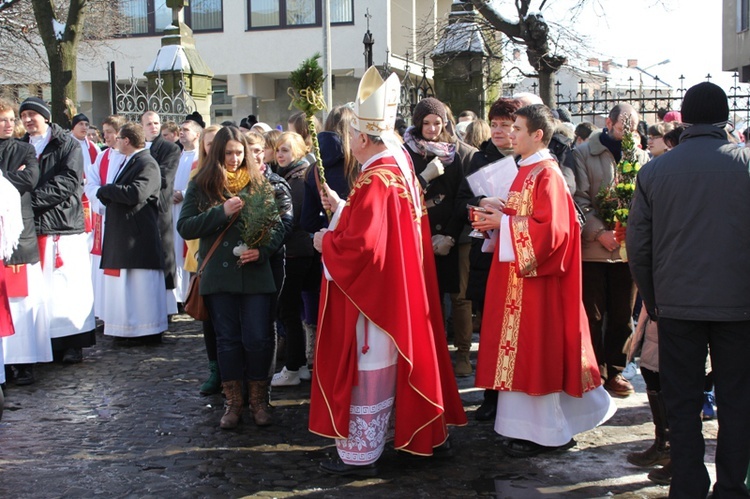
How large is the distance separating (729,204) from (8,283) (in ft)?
19.0

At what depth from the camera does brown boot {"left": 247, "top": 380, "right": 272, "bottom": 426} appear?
5.96 metres

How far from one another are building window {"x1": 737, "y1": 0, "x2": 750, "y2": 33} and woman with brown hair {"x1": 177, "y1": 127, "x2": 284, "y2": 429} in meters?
25.3

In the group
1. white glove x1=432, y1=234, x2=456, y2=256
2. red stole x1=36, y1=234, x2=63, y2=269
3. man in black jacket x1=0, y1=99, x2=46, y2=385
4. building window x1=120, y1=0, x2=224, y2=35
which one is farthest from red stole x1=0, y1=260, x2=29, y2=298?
building window x1=120, y1=0, x2=224, y2=35

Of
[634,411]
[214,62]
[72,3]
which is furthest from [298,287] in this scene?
[214,62]

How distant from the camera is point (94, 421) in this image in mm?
6195

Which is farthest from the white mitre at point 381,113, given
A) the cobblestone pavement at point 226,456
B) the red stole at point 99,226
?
the red stole at point 99,226

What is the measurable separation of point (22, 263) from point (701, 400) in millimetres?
5515

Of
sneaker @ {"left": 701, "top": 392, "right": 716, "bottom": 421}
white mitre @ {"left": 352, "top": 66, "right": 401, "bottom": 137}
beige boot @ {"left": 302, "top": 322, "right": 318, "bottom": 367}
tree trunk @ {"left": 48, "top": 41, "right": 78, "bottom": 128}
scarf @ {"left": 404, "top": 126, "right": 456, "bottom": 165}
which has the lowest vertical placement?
sneaker @ {"left": 701, "top": 392, "right": 716, "bottom": 421}

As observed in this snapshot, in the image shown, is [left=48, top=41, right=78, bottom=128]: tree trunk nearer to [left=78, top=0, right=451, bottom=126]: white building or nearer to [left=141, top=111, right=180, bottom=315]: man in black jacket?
[left=141, top=111, right=180, bottom=315]: man in black jacket

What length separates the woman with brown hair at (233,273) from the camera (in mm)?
5828

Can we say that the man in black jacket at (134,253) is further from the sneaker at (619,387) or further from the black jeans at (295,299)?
the sneaker at (619,387)

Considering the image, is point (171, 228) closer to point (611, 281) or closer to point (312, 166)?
point (312, 166)

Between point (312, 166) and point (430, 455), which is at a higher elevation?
point (312, 166)

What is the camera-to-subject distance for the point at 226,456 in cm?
539
